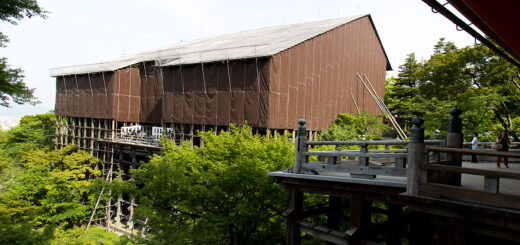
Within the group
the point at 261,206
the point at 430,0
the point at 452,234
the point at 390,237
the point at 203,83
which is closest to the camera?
the point at 452,234

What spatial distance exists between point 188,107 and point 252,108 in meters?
6.52

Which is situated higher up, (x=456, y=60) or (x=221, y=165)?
(x=456, y=60)

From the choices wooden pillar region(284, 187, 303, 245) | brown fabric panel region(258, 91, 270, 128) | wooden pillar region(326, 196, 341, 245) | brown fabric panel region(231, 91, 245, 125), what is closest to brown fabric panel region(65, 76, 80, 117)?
brown fabric panel region(231, 91, 245, 125)

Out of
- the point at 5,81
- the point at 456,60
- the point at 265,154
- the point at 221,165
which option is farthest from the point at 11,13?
the point at 456,60

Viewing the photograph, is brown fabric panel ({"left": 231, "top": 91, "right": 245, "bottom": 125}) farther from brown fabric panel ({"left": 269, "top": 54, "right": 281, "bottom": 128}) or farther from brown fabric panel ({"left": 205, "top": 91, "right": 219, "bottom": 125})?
brown fabric panel ({"left": 269, "top": 54, "right": 281, "bottom": 128})

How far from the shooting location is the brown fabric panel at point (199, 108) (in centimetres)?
2458

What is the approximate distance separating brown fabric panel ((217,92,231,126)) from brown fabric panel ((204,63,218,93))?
0.86m

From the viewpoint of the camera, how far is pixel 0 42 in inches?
555

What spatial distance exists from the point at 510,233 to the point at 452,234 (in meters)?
0.63

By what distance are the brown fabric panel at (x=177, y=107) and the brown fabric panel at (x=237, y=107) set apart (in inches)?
215

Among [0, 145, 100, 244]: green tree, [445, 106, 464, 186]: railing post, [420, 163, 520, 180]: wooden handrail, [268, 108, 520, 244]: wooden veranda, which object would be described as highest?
[445, 106, 464, 186]: railing post

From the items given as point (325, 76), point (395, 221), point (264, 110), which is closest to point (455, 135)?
point (395, 221)

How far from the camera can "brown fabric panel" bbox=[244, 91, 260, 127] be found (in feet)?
70.7

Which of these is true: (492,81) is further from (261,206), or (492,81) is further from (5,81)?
(5,81)
